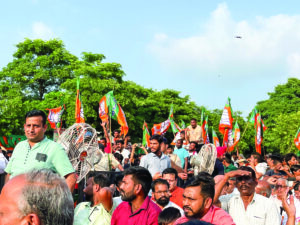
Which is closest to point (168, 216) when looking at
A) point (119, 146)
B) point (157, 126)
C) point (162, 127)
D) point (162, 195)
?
point (162, 195)

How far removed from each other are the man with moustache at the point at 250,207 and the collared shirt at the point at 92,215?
1462 millimetres

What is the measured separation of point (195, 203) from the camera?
4.45 metres

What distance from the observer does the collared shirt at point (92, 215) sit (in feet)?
17.8

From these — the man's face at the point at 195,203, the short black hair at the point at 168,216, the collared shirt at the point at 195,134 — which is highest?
the collared shirt at the point at 195,134

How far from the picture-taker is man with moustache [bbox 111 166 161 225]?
5.16m

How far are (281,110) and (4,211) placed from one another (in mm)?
61270

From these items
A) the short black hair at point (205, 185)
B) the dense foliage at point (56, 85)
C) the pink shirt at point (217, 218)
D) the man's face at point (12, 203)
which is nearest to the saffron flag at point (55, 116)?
the dense foliage at point (56, 85)

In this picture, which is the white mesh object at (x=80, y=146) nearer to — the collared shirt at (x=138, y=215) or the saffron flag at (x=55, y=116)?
the collared shirt at (x=138, y=215)

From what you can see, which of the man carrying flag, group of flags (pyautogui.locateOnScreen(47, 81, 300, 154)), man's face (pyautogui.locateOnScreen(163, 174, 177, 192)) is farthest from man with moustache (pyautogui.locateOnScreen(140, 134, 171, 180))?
the man carrying flag

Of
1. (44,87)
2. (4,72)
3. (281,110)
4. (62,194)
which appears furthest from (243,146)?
(62,194)

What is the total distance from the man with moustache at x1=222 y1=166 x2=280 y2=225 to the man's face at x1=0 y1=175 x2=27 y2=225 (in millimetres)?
3705

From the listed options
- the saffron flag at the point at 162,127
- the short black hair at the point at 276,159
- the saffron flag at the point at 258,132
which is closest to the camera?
the short black hair at the point at 276,159

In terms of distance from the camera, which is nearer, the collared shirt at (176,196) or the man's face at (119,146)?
the collared shirt at (176,196)

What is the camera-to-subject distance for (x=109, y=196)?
5.84 metres
